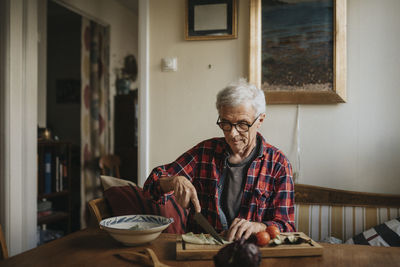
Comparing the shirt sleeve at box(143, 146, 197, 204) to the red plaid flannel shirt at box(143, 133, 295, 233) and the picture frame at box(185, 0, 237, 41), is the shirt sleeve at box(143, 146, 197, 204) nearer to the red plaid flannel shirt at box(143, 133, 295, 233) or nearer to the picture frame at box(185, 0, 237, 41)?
the red plaid flannel shirt at box(143, 133, 295, 233)

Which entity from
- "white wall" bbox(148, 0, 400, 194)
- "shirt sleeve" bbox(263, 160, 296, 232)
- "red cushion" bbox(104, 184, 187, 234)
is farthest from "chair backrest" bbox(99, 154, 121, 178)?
"shirt sleeve" bbox(263, 160, 296, 232)

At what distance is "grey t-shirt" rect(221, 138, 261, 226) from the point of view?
1567 millimetres

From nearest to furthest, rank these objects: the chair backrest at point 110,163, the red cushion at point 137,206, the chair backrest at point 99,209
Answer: the chair backrest at point 99,209 < the red cushion at point 137,206 < the chair backrest at point 110,163

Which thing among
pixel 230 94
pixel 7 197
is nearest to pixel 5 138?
pixel 7 197

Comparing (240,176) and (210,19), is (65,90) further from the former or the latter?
(240,176)

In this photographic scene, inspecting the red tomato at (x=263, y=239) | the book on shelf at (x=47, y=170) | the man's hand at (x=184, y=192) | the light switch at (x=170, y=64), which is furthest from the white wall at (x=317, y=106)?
the book on shelf at (x=47, y=170)

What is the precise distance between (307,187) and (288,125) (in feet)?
1.31

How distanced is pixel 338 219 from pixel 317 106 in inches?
27.0

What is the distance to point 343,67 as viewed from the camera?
2107 mm

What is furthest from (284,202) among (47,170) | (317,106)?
(47,170)

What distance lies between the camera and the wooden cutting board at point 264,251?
3.43ft

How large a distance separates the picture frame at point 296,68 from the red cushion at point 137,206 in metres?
0.93

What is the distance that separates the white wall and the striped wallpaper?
0.14m

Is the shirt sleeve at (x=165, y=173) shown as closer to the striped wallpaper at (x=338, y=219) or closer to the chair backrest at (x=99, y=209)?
the chair backrest at (x=99, y=209)
